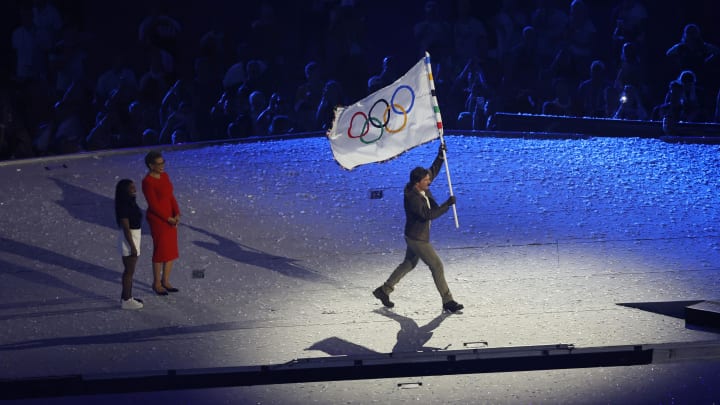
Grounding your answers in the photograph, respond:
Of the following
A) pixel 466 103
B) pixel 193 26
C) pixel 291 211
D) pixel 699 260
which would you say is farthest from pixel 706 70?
pixel 193 26

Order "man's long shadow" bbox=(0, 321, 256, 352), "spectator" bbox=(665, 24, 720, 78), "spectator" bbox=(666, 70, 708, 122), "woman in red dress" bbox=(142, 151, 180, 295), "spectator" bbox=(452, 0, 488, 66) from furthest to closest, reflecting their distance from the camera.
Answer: "spectator" bbox=(452, 0, 488, 66), "spectator" bbox=(665, 24, 720, 78), "spectator" bbox=(666, 70, 708, 122), "woman in red dress" bbox=(142, 151, 180, 295), "man's long shadow" bbox=(0, 321, 256, 352)

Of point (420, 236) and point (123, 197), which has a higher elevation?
point (123, 197)

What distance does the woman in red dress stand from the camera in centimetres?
1003

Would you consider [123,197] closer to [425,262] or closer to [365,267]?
[365,267]

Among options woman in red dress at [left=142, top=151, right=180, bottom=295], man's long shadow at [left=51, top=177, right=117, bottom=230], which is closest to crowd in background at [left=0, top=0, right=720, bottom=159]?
man's long shadow at [left=51, top=177, right=117, bottom=230]

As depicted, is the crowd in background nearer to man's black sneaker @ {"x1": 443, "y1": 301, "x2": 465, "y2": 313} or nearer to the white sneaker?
the white sneaker

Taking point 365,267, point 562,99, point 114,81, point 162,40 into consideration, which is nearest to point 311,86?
point 162,40

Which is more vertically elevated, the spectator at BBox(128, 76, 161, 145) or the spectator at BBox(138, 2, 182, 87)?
the spectator at BBox(138, 2, 182, 87)

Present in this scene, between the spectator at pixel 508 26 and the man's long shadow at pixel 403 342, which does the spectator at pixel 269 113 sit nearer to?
the spectator at pixel 508 26

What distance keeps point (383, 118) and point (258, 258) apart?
2328mm

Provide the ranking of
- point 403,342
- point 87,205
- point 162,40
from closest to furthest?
point 403,342, point 87,205, point 162,40

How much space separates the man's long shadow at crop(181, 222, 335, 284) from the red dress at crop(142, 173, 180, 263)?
130cm

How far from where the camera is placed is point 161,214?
10.1 m

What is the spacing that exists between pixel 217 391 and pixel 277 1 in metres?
11.2
